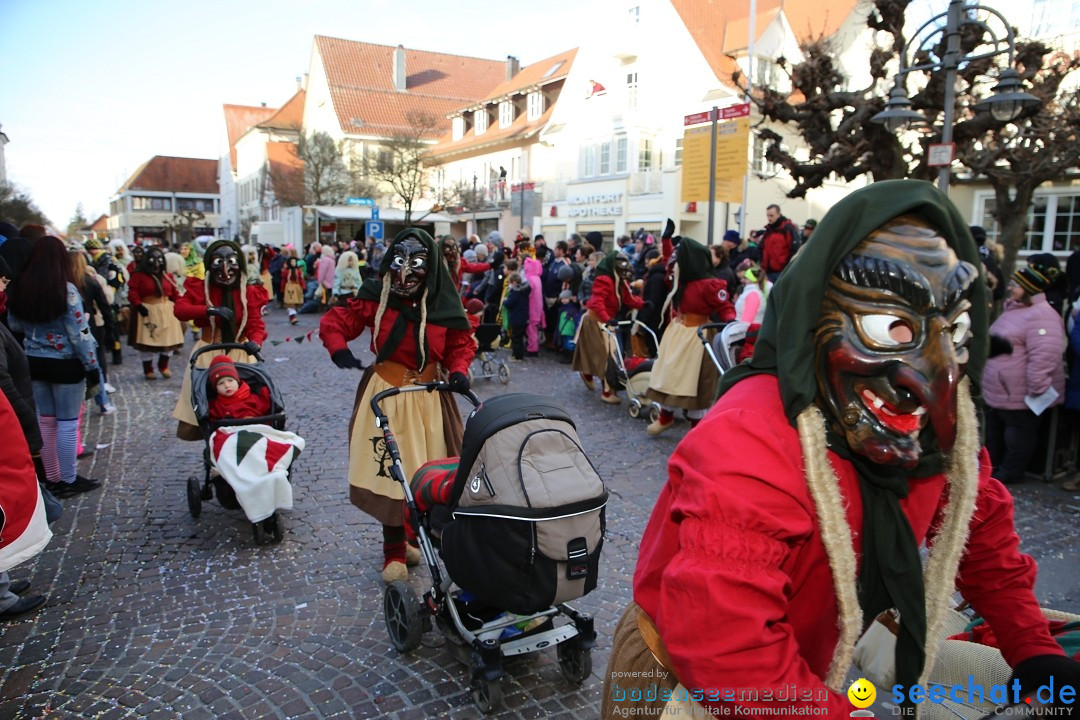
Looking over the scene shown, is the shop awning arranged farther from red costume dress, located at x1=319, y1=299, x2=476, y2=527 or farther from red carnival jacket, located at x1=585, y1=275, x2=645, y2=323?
red costume dress, located at x1=319, y1=299, x2=476, y2=527

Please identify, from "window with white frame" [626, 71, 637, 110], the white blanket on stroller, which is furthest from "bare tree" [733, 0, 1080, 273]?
"window with white frame" [626, 71, 637, 110]

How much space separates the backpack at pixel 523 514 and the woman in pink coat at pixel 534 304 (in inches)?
406

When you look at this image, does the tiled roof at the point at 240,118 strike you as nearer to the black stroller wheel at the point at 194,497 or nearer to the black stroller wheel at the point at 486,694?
the black stroller wheel at the point at 194,497

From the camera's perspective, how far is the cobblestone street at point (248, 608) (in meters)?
3.43

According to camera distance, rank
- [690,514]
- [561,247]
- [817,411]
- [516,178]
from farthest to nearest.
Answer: [516,178] → [561,247] → [817,411] → [690,514]

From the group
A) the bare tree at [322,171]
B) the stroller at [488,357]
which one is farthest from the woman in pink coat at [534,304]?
the bare tree at [322,171]

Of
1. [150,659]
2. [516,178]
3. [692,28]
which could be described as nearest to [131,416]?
[150,659]

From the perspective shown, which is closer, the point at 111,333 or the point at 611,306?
the point at 611,306

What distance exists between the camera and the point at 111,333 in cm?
1262

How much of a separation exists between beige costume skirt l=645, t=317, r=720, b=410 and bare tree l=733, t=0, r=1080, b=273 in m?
6.21

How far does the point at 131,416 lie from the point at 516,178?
2943 cm

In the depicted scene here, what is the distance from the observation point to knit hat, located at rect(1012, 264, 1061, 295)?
20.1 feet

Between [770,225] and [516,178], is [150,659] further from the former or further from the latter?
[516,178]

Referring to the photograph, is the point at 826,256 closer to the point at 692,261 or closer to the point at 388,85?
the point at 692,261
